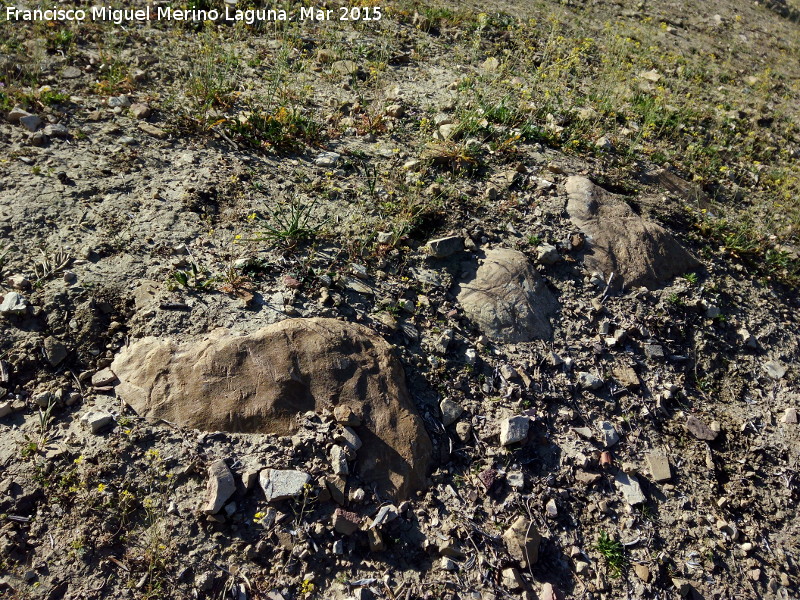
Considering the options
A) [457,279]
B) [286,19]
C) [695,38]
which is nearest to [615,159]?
[457,279]

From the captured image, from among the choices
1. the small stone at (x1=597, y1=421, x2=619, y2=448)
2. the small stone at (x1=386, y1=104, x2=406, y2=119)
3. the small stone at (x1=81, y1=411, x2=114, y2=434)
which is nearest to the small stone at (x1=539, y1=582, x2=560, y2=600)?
the small stone at (x1=597, y1=421, x2=619, y2=448)

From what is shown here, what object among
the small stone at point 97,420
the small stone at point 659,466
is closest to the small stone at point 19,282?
the small stone at point 97,420

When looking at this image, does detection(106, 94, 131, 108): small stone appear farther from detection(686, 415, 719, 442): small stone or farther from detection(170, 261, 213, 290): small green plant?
detection(686, 415, 719, 442): small stone

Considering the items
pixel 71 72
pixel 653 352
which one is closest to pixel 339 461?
pixel 653 352

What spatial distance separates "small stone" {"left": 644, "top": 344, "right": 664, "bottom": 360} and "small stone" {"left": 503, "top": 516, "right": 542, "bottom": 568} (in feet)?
6.53

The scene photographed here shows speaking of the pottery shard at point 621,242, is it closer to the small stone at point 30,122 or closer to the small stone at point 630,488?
the small stone at point 630,488

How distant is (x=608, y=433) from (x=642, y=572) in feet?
3.21

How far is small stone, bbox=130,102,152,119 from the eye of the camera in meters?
5.80

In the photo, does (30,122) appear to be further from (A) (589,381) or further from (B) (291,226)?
(A) (589,381)

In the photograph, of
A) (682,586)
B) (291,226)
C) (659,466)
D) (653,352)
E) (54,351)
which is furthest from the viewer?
(653,352)

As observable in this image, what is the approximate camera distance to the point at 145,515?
3441mm

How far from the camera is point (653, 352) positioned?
4.97 m

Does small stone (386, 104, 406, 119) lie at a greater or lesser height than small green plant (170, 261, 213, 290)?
greater

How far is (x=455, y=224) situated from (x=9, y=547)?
13.0 ft
